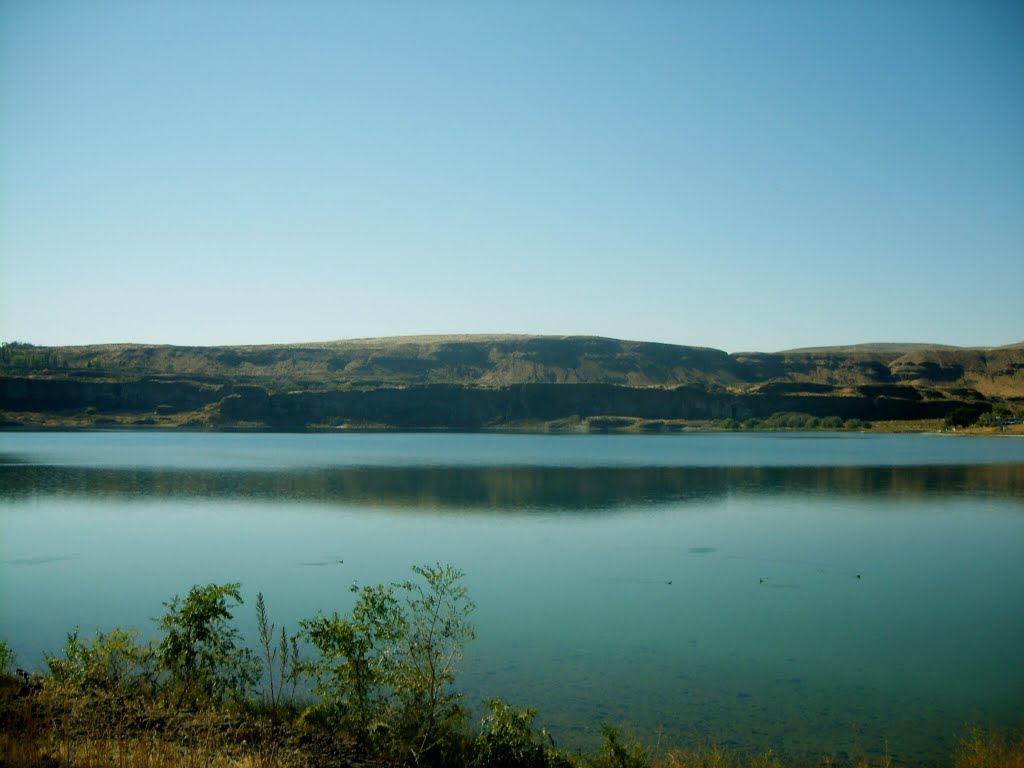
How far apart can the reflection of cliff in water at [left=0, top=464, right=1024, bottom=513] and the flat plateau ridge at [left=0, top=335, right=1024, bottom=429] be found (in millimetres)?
70946

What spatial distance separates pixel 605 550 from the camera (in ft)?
81.6

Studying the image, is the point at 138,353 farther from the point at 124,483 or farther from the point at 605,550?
the point at 605,550

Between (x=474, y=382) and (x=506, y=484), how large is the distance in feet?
335

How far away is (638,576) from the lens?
69.4 ft

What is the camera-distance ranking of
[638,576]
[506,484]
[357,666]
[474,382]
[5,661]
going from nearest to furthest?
[357,666]
[5,661]
[638,576]
[506,484]
[474,382]

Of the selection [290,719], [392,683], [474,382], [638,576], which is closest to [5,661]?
[290,719]

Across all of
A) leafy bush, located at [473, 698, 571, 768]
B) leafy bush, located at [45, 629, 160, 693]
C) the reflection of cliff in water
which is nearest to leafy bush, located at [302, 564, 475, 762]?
leafy bush, located at [473, 698, 571, 768]

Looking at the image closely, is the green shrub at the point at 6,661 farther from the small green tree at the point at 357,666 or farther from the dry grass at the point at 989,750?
the dry grass at the point at 989,750

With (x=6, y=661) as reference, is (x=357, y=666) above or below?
above

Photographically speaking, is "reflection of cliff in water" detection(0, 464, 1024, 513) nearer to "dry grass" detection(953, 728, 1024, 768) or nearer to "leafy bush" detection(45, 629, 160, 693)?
"leafy bush" detection(45, 629, 160, 693)

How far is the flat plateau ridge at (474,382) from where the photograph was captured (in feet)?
Answer: 391

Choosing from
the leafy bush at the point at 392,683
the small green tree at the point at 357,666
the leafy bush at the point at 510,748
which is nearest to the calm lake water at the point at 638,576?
the leafy bush at the point at 510,748

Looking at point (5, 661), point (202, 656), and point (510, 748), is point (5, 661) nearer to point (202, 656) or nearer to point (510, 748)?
point (202, 656)

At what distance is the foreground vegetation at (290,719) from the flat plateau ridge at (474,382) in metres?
113
